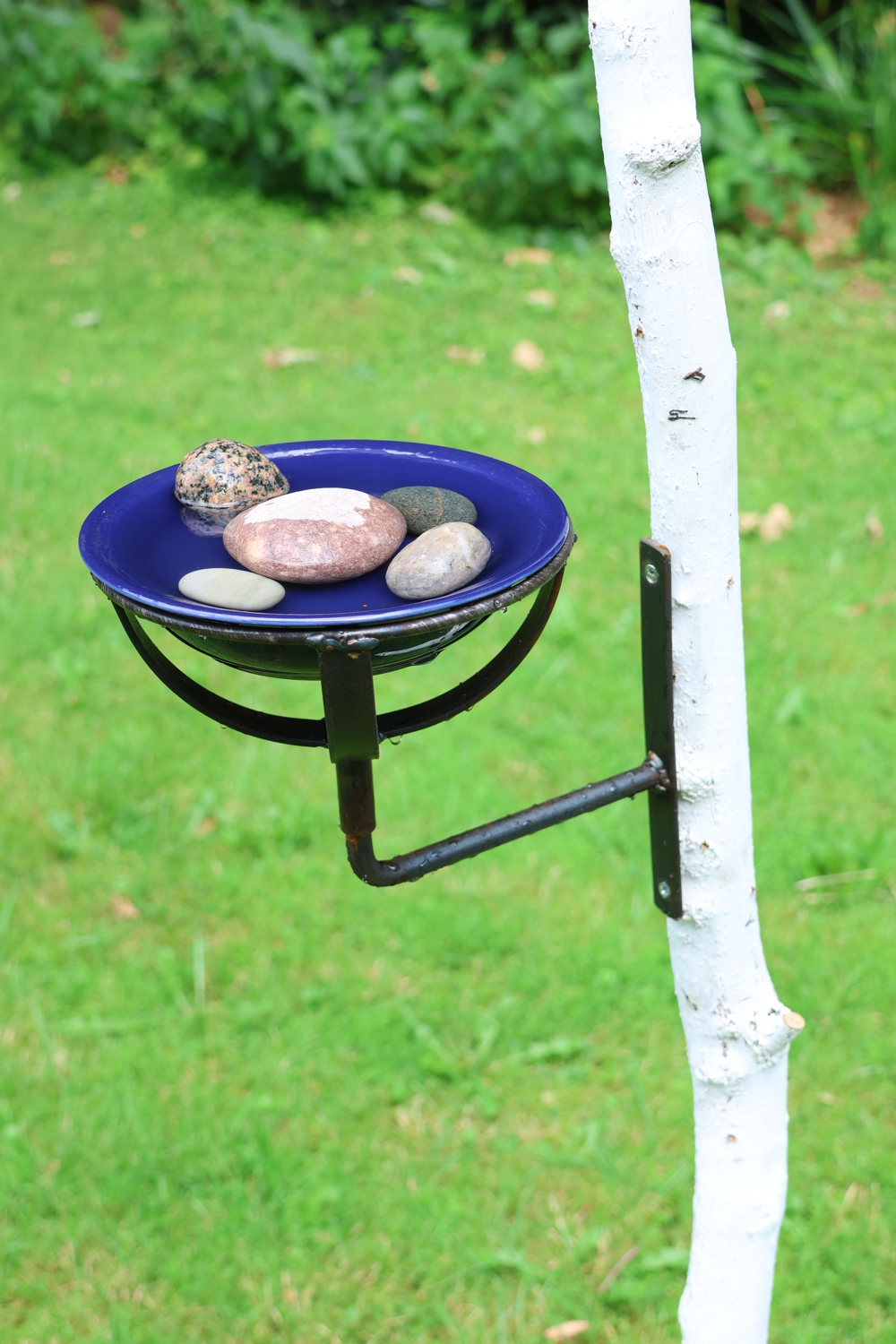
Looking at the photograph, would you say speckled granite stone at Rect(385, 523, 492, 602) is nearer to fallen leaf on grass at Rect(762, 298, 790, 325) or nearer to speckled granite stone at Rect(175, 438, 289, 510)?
speckled granite stone at Rect(175, 438, 289, 510)

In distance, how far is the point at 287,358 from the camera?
500 cm

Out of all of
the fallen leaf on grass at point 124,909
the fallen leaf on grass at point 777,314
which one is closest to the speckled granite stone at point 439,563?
the fallen leaf on grass at point 124,909

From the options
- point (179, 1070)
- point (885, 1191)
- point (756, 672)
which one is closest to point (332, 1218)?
point (179, 1070)

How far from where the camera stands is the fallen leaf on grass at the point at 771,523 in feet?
13.0

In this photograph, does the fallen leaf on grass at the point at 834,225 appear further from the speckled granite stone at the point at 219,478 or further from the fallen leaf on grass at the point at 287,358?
the speckled granite stone at the point at 219,478

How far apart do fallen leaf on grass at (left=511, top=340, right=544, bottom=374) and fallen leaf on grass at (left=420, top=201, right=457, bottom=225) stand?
1.45 m

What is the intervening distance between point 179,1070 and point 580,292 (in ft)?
13.4

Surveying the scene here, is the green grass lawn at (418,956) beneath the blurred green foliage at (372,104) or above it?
beneath

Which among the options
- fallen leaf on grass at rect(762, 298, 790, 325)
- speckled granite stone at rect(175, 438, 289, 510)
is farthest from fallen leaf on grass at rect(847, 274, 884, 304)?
speckled granite stone at rect(175, 438, 289, 510)

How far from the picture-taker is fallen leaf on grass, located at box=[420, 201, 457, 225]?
20.6ft

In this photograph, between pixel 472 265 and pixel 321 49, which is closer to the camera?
pixel 472 265

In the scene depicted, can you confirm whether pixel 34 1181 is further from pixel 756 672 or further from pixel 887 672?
pixel 887 672

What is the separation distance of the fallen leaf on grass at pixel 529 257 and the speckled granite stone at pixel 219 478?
4.80 metres

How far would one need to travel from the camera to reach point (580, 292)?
559 centimetres
